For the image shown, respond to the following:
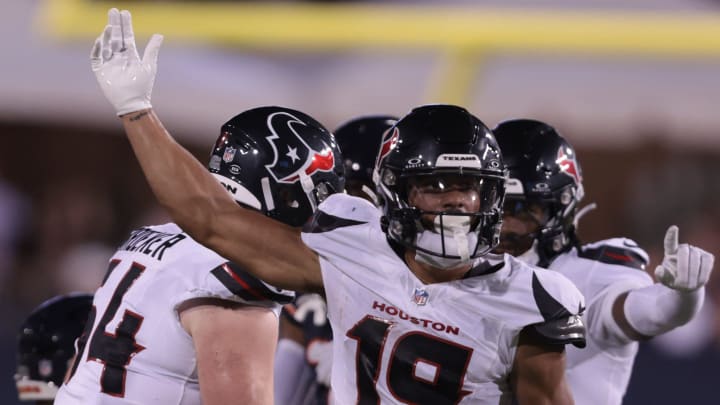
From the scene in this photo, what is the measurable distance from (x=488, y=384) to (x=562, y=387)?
0.48ft

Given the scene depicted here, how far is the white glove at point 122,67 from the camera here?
92.8 inches

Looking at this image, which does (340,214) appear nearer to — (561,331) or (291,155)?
(291,155)

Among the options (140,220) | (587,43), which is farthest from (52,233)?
(587,43)

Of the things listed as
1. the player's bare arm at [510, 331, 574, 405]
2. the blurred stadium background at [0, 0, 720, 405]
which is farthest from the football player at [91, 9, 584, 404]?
the blurred stadium background at [0, 0, 720, 405]

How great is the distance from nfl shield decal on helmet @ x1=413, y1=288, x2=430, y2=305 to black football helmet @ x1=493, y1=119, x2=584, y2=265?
75 centimetres

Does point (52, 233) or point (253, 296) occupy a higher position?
point (253, 296)

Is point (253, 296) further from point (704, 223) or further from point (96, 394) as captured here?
point (704, 223)

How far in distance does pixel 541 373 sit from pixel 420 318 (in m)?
0.26

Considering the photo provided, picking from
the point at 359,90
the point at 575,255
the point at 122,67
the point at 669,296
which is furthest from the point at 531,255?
the point at 359,90

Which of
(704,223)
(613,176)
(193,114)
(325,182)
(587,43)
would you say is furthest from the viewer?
(193,114)

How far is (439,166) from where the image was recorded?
2428 millimetres

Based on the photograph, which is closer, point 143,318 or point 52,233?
point 143,318

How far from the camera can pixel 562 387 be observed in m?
2.37

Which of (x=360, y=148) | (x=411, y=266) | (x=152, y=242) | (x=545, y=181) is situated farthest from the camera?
(x=360, y=148)
